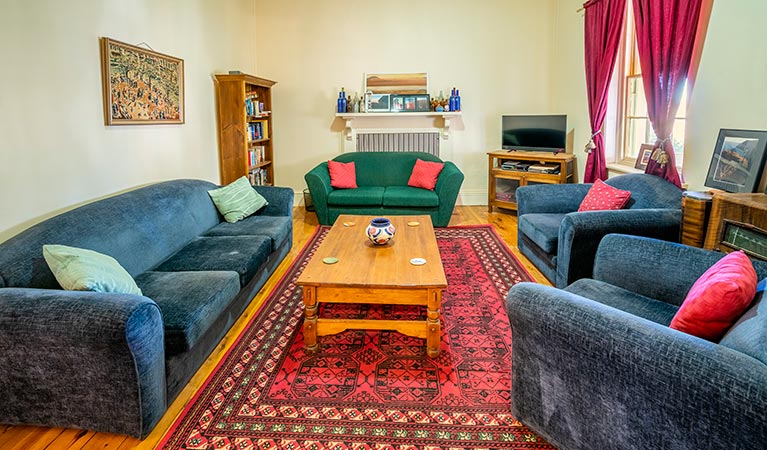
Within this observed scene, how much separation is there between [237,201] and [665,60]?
344 cm

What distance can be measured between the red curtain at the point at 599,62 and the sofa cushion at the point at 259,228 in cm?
310

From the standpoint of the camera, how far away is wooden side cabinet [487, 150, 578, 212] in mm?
5703

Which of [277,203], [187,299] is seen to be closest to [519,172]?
[277,203]

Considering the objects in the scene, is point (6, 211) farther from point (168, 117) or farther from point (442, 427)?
point (442, 427)

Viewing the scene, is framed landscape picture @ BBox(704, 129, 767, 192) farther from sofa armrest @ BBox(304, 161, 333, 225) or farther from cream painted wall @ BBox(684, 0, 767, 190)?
sofa armrest @ BBox(304, 161, 333, 225)

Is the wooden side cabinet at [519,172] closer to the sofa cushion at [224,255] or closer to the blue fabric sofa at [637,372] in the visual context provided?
the sofa cushion at [224,255]

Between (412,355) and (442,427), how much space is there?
0.62 metres

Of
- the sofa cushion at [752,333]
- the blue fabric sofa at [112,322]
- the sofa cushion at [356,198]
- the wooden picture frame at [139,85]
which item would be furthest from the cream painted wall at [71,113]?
the sofa cushion at [752,333]

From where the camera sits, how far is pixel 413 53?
6.45m

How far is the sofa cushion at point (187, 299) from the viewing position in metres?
2.20

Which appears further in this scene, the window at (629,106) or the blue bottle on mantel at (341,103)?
the blue bottle on mantel at (341,103)

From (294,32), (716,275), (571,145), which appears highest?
(294,32)

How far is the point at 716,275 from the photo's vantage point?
1717 millimetres

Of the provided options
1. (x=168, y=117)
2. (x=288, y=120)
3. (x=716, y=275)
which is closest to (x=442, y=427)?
(x=716, y=275)
